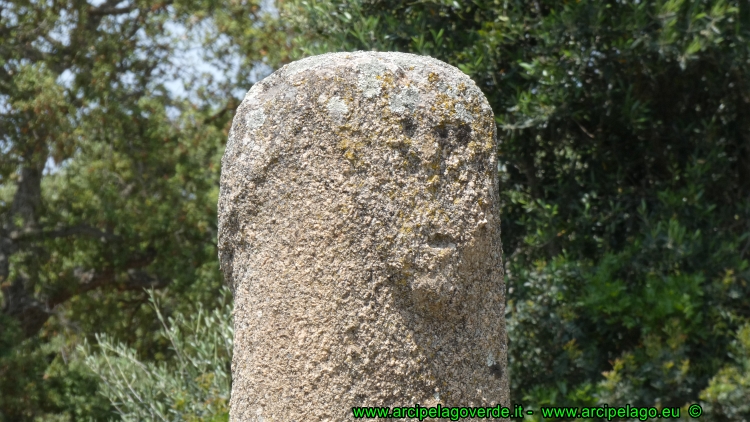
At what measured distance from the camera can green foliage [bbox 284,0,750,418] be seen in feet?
16.2

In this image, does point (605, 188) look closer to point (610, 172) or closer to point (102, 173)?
point (610, 172)

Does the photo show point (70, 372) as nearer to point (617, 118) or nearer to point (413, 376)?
point (617, 118)

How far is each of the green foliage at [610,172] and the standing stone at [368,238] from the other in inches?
108

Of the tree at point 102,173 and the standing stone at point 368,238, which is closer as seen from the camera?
the standing stone at point 368,238

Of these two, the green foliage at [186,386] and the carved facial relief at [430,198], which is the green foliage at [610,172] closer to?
the green foliage at [186,386]

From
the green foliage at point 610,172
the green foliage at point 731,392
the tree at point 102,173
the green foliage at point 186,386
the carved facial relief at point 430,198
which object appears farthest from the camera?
the tree at point 102,173

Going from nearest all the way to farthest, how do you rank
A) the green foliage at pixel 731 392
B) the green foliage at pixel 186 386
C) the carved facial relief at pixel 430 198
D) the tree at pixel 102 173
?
the carved facial relief at pixel 430 198
the green foliage at pixel 731 392
the green foliage at pixel 186 386
the tree at pixel 102 173

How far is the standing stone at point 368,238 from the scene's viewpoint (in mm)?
2295

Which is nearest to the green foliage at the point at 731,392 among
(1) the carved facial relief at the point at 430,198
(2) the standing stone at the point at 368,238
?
(2) the standing stone at the point at 368,238

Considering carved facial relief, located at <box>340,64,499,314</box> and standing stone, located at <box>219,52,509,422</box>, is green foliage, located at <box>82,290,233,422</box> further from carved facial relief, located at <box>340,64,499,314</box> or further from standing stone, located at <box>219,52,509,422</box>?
carved facial relief, located at <box>340,64,499,314</box>

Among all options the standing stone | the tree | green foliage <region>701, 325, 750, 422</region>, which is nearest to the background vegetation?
green foliage <region>701, 325, 750, 422</region>

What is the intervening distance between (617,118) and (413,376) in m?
3.60

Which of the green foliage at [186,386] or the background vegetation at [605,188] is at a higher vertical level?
the background vegetation at [605,188]

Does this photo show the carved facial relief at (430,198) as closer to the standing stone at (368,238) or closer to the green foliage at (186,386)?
the standing stone at (368,238)
